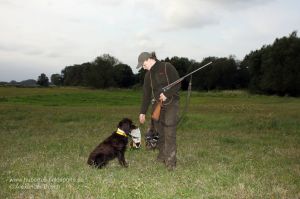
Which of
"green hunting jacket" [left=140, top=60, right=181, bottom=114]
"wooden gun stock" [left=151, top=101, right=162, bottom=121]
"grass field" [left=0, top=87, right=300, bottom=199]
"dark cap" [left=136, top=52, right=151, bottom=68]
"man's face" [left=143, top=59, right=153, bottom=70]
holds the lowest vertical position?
"grass field" [left=0, top=87, right=300, bottom=199]

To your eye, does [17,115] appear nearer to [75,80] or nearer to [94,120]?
[94,120]

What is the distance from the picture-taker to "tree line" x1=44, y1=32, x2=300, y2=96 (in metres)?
90.6

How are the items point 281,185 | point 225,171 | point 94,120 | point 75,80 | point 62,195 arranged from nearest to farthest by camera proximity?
point 62,195 → point 281,185 → point 225,171 → point 94,120 → point 75,80

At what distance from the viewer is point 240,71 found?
382 feet

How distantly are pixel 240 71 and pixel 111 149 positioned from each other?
353 ft

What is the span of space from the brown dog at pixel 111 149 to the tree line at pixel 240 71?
7429cm

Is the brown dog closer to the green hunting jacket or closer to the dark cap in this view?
the green hunting jacket

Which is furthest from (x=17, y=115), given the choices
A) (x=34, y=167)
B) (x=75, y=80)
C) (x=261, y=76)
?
(x=75, y=80)

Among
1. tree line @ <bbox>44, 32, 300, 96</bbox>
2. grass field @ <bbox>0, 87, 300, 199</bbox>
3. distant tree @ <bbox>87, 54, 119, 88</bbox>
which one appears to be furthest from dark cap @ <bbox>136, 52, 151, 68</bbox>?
distant tree @ <bbox>87, 54, 119, 88</bbox>

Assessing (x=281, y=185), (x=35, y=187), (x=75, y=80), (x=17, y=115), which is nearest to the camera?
(x=35, y=187)

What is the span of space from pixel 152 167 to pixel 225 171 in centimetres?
194

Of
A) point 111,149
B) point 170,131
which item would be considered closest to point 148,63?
point 170,131

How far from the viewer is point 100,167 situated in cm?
→ 1174

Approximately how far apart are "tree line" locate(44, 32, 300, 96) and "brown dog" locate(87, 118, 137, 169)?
2925 inches
